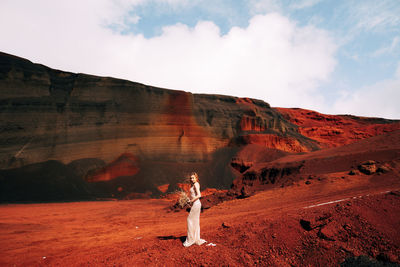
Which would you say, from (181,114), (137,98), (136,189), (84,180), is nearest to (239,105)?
(181,114)

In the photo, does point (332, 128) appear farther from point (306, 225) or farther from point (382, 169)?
point (306, 225)

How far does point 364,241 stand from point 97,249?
5.48m

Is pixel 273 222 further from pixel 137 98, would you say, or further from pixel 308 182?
pixel 137 98

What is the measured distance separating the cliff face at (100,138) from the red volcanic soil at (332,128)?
28.6 meters

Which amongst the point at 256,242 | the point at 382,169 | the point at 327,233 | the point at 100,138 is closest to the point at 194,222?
the point at 256,242

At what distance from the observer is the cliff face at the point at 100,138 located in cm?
1647

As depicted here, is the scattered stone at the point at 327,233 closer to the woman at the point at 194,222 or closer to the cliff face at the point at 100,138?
the woman at the point at 194,222

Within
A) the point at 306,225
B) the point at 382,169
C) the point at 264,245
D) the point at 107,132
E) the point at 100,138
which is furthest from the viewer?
the point at 107,132

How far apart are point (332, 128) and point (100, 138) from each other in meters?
52.4

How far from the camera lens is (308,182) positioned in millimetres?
11344

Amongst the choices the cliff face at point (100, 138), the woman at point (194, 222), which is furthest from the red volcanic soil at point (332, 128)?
the woman at point (194, 222)

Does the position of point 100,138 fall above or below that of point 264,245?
above

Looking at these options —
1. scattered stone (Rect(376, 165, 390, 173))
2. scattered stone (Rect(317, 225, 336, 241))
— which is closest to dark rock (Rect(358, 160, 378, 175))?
scattered stone (Rect(376, 165, 390, 173))

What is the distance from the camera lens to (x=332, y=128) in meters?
54.7
